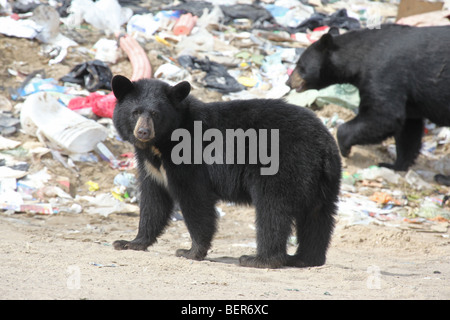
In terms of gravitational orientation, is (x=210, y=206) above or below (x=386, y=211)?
above

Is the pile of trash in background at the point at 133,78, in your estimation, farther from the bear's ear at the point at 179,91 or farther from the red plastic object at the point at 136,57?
the bear's ear at the point at 179,91

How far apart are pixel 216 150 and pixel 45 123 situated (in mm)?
3670

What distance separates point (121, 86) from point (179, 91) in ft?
1.46

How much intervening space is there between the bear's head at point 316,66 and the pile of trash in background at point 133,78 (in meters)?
0.91

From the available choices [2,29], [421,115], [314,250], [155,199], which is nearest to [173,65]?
[2,29]

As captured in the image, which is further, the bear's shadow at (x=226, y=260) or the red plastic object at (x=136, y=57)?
the red plastic object at (x=136, y=57)

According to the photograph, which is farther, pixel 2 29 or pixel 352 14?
pixel 352 14

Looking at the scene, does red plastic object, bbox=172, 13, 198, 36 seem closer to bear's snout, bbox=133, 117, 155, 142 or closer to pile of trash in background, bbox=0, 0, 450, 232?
pile of trash in background, bbox=0, 0, 450, 232

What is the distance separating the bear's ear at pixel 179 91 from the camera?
493cm

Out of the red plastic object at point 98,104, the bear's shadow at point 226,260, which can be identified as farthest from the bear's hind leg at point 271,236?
the red plastic object at point 98,104

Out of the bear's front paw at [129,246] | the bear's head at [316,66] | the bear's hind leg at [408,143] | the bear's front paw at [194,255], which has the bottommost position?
the bear's hind leg at [408,143]

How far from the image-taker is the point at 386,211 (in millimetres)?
7871

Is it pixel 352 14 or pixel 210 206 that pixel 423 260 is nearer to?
pixel 210 206

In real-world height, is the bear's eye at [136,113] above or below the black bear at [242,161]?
above
